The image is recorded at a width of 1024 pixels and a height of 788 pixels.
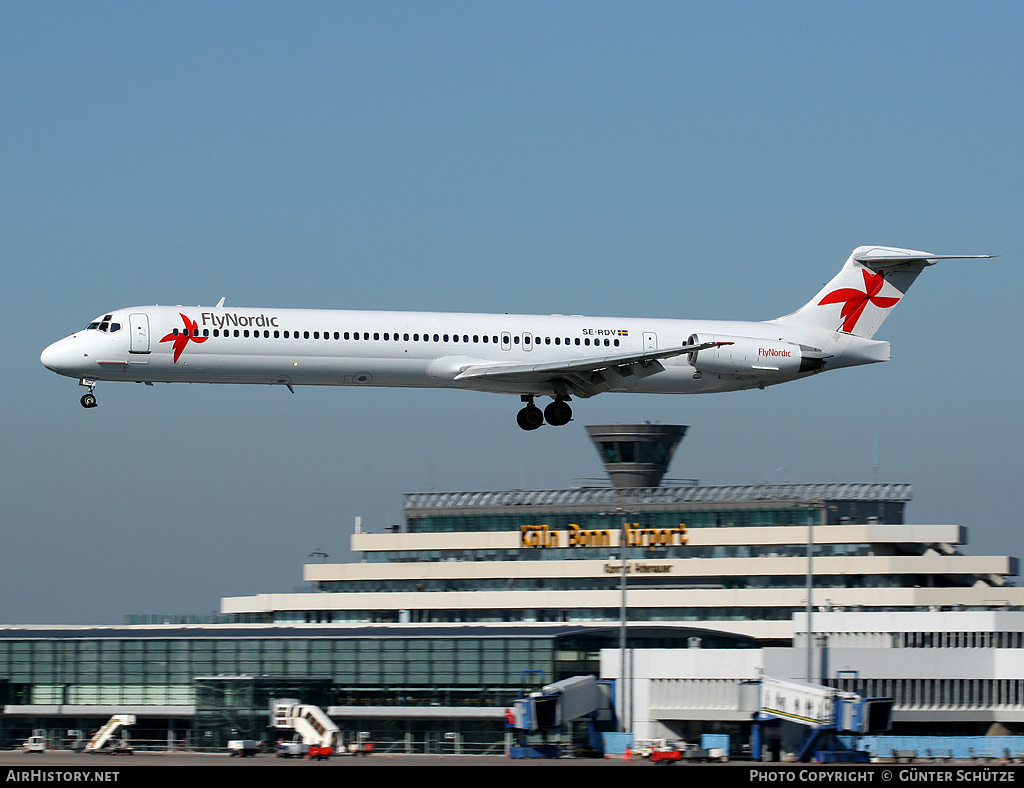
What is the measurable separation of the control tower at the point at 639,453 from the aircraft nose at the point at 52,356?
52.0 meters

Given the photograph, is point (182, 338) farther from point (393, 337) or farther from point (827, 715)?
point (827, 715)

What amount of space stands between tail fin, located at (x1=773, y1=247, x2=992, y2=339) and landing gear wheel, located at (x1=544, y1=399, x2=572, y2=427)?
27.7 ft

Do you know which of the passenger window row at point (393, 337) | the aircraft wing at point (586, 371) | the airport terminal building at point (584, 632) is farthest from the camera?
the airport terminal building at point (584, 632)

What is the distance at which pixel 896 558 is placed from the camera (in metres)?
69.9

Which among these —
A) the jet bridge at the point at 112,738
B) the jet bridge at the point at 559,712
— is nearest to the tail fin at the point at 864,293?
the jet bridge at the point at 559,712

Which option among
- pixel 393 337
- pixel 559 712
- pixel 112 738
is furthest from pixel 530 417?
pixel 112 738

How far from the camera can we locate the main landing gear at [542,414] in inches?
1844

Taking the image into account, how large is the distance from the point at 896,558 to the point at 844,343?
22.9 m

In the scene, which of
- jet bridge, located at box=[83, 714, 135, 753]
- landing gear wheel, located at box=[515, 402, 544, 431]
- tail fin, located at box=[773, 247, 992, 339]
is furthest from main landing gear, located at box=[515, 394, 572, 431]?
jet bridge, located at box=[83, 714, 135, 753]

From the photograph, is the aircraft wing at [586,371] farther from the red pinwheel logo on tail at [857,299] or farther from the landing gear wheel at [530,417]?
the red pinwheel logo on tail at [857,299]
